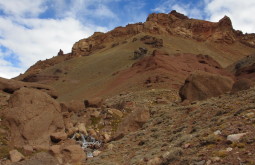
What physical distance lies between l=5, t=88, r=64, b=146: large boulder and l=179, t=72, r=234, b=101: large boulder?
8.59 metres

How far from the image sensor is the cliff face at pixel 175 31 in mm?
109688

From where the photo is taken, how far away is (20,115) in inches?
642

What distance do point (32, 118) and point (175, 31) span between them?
98.3m

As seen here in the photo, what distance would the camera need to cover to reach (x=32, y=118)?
1641cm

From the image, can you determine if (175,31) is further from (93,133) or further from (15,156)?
(15,156)

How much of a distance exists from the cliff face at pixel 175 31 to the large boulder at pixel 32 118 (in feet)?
296

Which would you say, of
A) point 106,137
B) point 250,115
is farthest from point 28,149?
point 250,115

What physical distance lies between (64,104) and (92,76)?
167ft

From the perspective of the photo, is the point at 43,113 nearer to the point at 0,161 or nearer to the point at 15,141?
the point at 15,141

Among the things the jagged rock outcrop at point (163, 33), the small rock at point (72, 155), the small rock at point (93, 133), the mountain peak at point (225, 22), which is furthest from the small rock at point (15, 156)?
the mountain peak at point (225, 22)

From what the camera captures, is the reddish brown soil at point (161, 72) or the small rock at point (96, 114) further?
the reddish brown soil at point (161, 72)

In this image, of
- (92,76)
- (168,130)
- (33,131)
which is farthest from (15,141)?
(92,76)

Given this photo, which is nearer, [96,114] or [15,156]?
[15,156]

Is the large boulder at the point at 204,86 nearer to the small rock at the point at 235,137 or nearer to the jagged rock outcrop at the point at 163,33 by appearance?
the small rock at the point at 235,137
